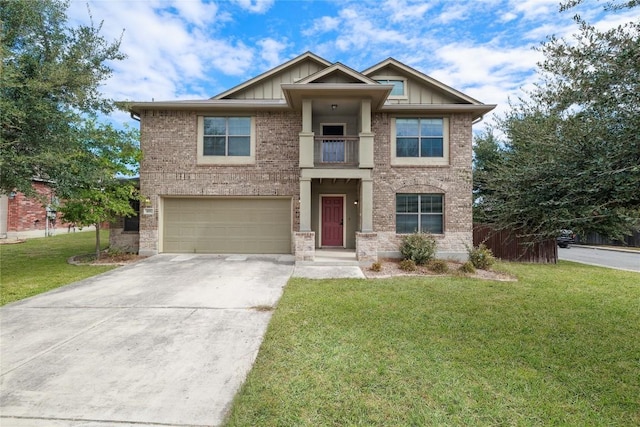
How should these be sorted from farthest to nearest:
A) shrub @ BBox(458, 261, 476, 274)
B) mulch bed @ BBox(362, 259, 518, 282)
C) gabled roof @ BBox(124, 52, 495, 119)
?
gabled roof @ BBox(124, 52, 495, 119)
shrub @ BBox(458, 261, 476, 274)
mulch bed @ BBox(362, 259, 518, 282)

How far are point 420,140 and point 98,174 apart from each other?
11.3m

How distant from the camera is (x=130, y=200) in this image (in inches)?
465

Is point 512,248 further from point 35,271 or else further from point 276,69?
point 35,271

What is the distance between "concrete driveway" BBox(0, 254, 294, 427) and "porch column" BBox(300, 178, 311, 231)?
2.99 meters

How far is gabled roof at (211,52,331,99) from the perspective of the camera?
12203 millimetres

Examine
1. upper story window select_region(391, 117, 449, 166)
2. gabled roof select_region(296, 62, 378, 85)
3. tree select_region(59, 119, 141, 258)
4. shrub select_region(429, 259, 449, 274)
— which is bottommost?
shrub select_region(429, 259, 449, 274)

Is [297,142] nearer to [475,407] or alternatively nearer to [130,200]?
[130,200]

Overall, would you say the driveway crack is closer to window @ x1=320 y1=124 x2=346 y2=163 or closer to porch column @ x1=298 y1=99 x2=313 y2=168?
porch column @ x1=298 y1=99 x2=313 y2=168

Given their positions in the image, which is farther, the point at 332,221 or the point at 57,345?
the point at 332,221

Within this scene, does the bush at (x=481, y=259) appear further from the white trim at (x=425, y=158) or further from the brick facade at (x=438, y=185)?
the white trim at (x=425, y=158)

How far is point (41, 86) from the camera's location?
25.3 feet

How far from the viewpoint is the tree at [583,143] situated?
286cm

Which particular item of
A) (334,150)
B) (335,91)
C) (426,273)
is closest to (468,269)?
(426,273)

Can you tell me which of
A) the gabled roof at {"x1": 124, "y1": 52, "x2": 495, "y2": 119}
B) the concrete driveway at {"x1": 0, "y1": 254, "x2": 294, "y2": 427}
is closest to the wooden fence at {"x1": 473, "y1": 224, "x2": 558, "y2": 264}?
the gabled roof at {"x1": 124, "y1": 52, "x2": 495, "y2": 119}
